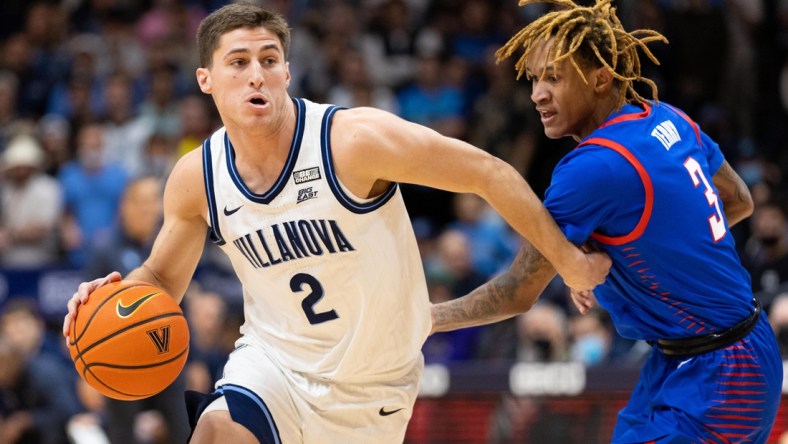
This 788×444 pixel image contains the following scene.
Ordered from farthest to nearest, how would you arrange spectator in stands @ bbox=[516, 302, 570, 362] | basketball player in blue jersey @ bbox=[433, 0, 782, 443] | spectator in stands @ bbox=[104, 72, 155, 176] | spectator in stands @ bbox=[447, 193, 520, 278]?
spectator in stands @ bbox=[104, 72, 155, 176]
spectator in stands @ bbox=[447, 193, 520, 278]
spectator in stands @ bbox=[516, 302, 570, 362]
basketball player in blue jersey @ bbox=[433, 0, 782, 443]

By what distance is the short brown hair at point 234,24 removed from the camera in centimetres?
499

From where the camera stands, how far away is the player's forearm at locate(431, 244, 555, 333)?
4.98 meters

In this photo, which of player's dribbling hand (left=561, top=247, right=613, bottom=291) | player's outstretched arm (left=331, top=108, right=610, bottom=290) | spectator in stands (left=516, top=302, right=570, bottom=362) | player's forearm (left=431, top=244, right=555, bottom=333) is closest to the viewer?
player's dribbling hand (left=561, top=247, right=613, bottom=291)

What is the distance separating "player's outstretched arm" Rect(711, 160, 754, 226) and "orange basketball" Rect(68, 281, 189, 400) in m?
2.39

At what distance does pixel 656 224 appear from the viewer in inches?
176

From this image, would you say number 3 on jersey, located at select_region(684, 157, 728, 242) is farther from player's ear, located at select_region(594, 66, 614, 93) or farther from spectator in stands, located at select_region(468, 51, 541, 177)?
Result: spectator in stands, located at select_region(468, 51, 541, 177)

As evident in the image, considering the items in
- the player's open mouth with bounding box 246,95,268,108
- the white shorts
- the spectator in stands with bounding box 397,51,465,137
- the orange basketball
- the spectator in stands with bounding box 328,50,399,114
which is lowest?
the spectator in stands with bounding box 397,51,465,137

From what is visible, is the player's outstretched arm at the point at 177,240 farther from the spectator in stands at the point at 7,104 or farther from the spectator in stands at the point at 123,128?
the spectator in stands at the point at 7,104

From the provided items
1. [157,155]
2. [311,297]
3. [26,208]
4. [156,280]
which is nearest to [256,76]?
[311,297]

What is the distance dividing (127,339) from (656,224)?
217 cm

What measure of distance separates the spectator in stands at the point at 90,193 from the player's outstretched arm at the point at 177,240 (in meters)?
7.62

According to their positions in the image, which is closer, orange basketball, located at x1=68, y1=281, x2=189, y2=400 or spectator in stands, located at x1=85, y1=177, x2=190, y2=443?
orange basketball, located at x1=68, y1=281, x2=189, y2=400

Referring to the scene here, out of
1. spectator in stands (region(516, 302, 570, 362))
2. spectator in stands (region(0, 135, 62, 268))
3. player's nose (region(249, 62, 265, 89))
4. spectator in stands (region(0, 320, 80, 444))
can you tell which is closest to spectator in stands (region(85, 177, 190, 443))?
spectator in stands (region(0, 320, 80, 444))

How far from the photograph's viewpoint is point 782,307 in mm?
8016
